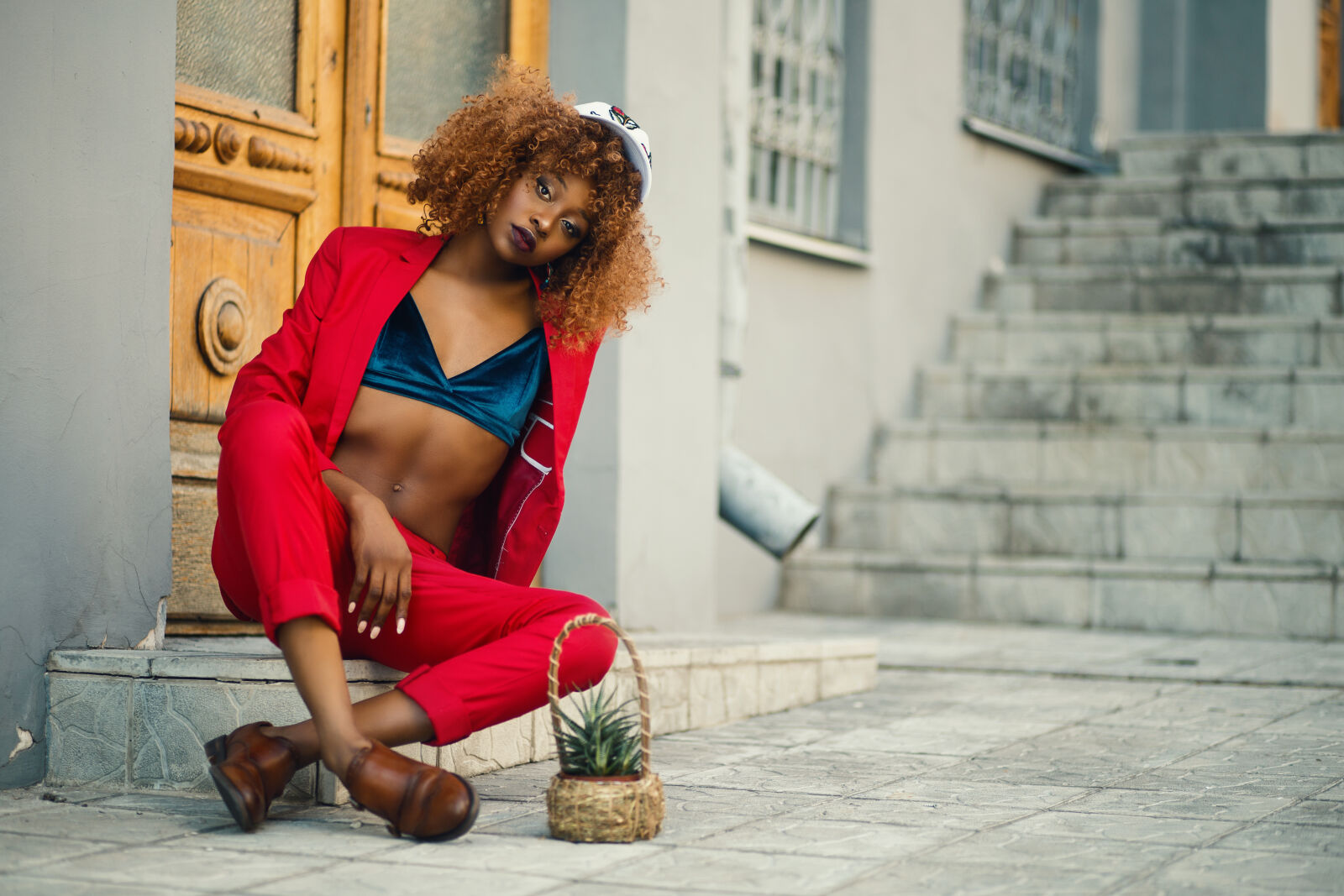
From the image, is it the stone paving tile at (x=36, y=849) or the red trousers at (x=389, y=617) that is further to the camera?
the red trousers at (x=389, y=617)

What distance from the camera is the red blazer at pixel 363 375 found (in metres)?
3.29

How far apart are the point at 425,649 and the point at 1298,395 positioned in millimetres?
6468

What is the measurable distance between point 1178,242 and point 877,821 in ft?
25.4

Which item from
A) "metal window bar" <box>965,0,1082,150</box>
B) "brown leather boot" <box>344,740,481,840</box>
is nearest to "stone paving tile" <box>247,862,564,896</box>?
"brown leather boot" <box>344,740,481,840</box>

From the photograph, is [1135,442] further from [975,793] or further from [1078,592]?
[975,793]

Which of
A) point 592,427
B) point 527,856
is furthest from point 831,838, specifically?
point 592,427

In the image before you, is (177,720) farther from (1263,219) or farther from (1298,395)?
(1263,219)

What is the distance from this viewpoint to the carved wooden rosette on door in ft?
14.2

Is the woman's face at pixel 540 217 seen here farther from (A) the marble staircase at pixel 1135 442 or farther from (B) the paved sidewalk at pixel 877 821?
(A) the marble staircase at pixel 1135 442

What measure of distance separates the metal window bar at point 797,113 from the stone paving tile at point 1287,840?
17.6ft

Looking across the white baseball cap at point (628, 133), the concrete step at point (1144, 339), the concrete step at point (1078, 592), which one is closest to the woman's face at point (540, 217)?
the white baseball cap at point (628, 133)

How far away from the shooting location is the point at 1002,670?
19.7ft

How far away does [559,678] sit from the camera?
3.21m

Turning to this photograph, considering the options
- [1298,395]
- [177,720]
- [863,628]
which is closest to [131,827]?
[177,720]
